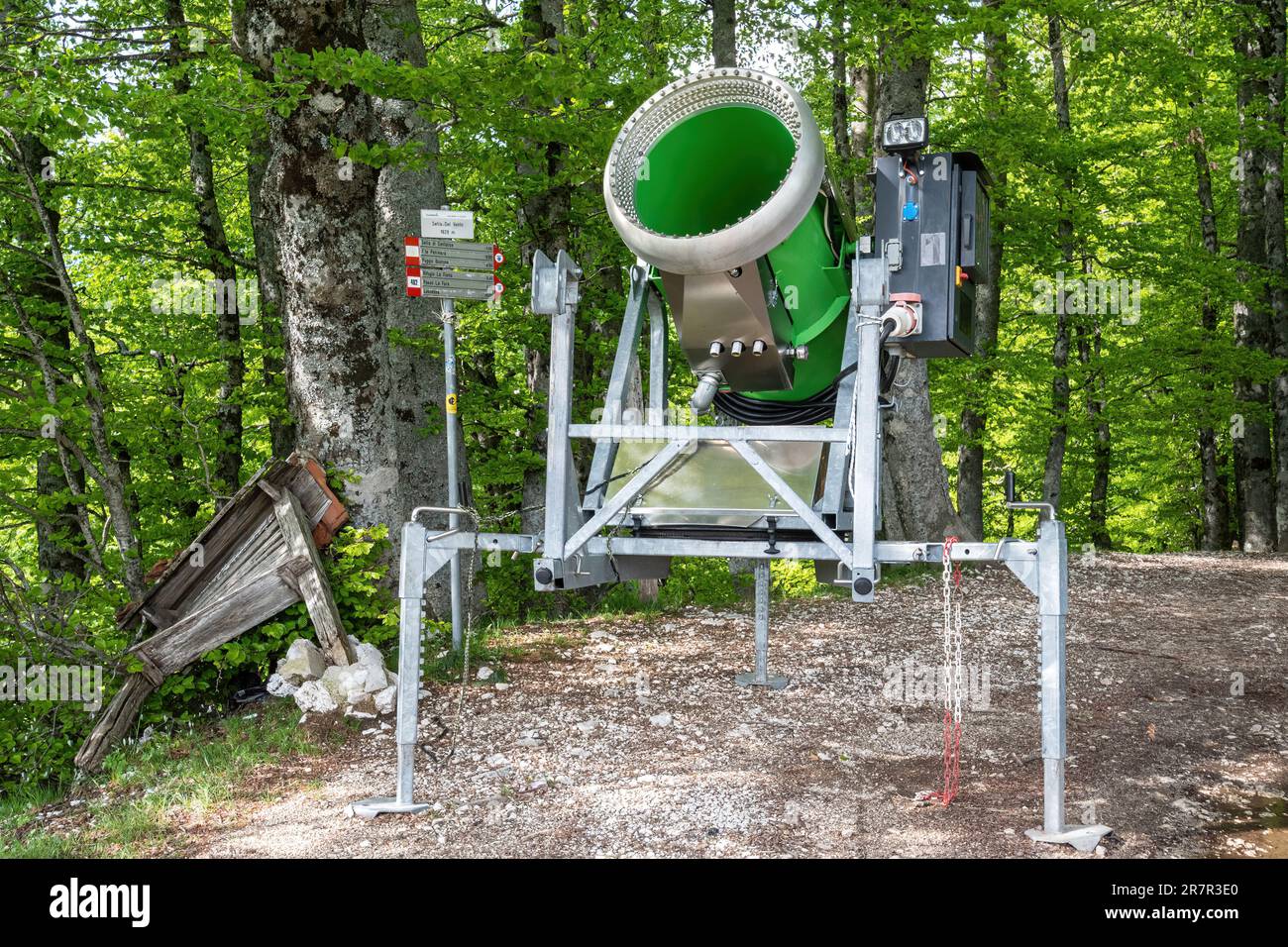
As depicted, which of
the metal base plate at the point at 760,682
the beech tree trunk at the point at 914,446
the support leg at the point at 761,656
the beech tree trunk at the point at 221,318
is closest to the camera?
the support leg at the point at 761,656

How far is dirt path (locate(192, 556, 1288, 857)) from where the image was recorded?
15.5ft

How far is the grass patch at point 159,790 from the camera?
5.02 metres

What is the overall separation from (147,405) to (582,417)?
4.71m

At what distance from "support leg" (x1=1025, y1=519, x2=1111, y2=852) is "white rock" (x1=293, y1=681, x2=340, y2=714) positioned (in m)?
4.13

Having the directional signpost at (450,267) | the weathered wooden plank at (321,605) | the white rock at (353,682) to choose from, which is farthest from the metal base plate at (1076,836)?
the directional signpost at (450,267)

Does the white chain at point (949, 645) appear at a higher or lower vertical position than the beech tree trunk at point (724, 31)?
lower

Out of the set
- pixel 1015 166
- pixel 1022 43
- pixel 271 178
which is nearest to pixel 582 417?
pixel 271 178

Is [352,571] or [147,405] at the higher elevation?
[147,405]

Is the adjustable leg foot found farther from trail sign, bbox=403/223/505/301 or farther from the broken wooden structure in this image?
trail sign, bbox=403/223/505/301

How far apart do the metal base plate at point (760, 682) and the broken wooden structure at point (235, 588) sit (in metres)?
2.64

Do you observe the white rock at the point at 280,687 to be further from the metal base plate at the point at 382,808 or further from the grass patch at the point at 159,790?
the metal base plate at the point at 382,808

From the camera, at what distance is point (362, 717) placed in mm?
6570

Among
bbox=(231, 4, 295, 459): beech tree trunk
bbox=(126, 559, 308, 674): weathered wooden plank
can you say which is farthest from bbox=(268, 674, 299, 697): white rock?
bbox=(231, 4, 295, 459): beech tree trunk

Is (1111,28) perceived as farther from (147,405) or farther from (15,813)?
(15,813)
